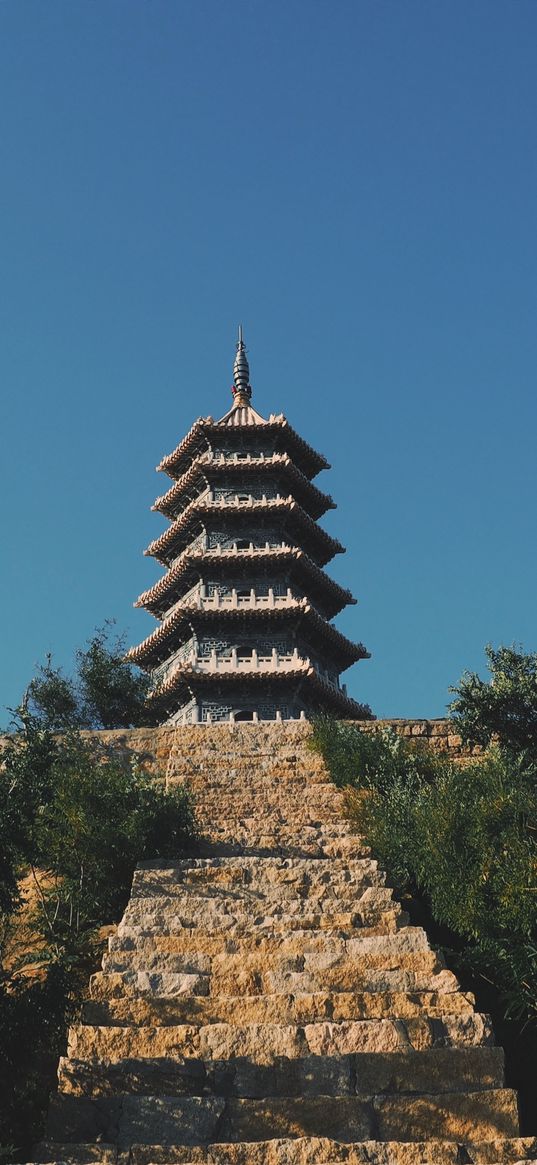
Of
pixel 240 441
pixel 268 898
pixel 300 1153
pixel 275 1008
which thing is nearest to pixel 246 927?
pixel 268 898

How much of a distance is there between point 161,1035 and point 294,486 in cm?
2818

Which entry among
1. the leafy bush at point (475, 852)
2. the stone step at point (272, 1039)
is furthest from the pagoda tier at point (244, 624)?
the stone step at point (272, 1039)

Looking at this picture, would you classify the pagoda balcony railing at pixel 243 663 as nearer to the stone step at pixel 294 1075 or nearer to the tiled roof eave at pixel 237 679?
the tiled roof eave at pixel 237 679

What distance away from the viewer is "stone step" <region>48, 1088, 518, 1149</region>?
6.94 m

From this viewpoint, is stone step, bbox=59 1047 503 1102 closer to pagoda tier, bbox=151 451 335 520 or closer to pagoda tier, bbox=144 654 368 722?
pagoda tier, bbox=144 654 368 722

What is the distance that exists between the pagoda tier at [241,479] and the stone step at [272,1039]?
26.9 metres

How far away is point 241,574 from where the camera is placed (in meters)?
31.9

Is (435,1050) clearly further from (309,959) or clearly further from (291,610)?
(291,610)

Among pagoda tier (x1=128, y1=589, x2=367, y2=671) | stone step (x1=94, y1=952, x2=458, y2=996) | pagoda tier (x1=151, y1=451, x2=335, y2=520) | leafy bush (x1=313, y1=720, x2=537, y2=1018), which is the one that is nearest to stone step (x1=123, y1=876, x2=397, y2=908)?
leafy bush (x1=313, y1=720, x2=537, y2=1018)

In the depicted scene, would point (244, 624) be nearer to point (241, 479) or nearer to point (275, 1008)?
point (241, 479)

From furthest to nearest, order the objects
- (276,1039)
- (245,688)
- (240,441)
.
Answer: (240,441) < (245,688) < (276,1039)

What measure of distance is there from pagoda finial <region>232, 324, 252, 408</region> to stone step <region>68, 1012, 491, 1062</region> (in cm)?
3291

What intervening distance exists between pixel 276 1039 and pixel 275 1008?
482 mm

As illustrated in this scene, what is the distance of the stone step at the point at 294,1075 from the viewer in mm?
7344
